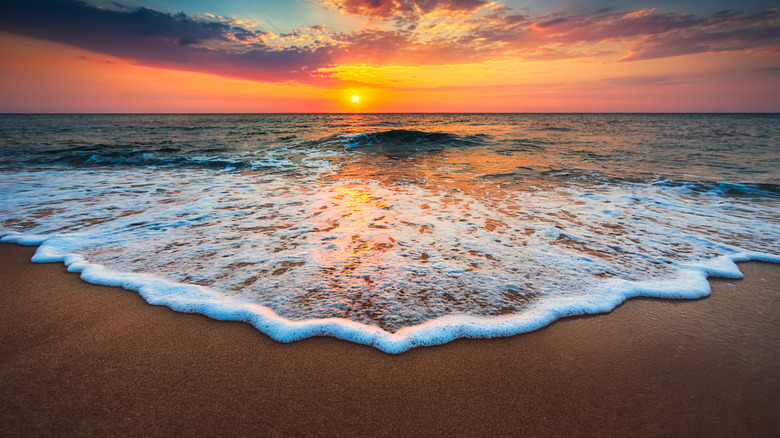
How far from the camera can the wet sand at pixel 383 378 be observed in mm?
1549

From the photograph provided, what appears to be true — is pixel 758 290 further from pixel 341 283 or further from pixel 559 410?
pixel 341 283

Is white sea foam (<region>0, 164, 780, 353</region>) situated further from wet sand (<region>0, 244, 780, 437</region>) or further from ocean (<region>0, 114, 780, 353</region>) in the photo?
wet sand (<region>0, 244, 780, 437</region>)

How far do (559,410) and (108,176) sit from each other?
10.7 metres

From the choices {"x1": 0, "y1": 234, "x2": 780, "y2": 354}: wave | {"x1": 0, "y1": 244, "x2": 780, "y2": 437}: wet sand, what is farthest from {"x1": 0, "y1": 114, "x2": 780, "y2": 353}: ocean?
{"x1": 0, "y1": 244, "x2": 780, "y2": 437}: wet sand

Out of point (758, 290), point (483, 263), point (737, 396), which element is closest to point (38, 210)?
point (483, 263)

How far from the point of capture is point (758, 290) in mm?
2773

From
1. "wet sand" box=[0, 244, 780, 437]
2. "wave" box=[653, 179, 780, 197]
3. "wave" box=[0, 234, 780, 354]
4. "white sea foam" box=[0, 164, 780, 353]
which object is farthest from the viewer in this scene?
"wave" box=[653, 179, 780, 197]

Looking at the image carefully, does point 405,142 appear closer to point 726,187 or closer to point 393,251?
point 726,187

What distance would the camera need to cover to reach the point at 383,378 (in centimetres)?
183

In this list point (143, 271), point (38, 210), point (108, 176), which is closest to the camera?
point (143, 271)

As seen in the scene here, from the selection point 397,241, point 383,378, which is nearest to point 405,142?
point 397,241

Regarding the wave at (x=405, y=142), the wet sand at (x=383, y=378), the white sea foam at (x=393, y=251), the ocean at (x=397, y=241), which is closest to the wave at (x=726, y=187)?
the ocean at (x=397, y=241)

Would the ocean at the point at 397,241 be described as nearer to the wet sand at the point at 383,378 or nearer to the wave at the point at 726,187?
the wave at the point at 726,187

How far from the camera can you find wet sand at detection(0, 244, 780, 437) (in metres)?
1.55
